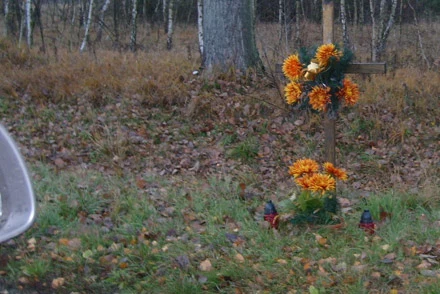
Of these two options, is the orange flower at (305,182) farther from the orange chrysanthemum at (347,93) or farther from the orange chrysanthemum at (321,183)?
the orange chrysanthemum at (347,93)

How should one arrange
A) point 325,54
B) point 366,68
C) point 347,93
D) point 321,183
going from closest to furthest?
point 321,183, point 325,54, point 347,93, point 366,68

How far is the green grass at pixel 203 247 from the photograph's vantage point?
5738 millimetres

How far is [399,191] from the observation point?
26.8ft

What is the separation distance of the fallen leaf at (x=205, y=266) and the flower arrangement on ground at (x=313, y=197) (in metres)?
1.09

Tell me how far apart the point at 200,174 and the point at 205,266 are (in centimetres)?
405

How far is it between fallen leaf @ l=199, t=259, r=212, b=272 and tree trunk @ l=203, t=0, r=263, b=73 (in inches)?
318

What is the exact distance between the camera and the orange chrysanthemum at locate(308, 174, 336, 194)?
6652mm

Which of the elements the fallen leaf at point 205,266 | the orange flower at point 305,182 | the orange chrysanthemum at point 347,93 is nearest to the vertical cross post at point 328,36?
the orange chrysanthemum at point 347,93

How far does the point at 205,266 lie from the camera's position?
6.02m

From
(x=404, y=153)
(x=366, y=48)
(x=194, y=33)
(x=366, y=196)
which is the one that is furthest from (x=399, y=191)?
(x=194, y=33)

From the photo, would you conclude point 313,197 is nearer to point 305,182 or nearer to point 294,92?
point 305,182

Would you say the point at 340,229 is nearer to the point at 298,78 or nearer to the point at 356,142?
the point at 298,78

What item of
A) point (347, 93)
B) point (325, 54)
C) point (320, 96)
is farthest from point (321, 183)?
point (325, 54)

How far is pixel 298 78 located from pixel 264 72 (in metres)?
6.86
